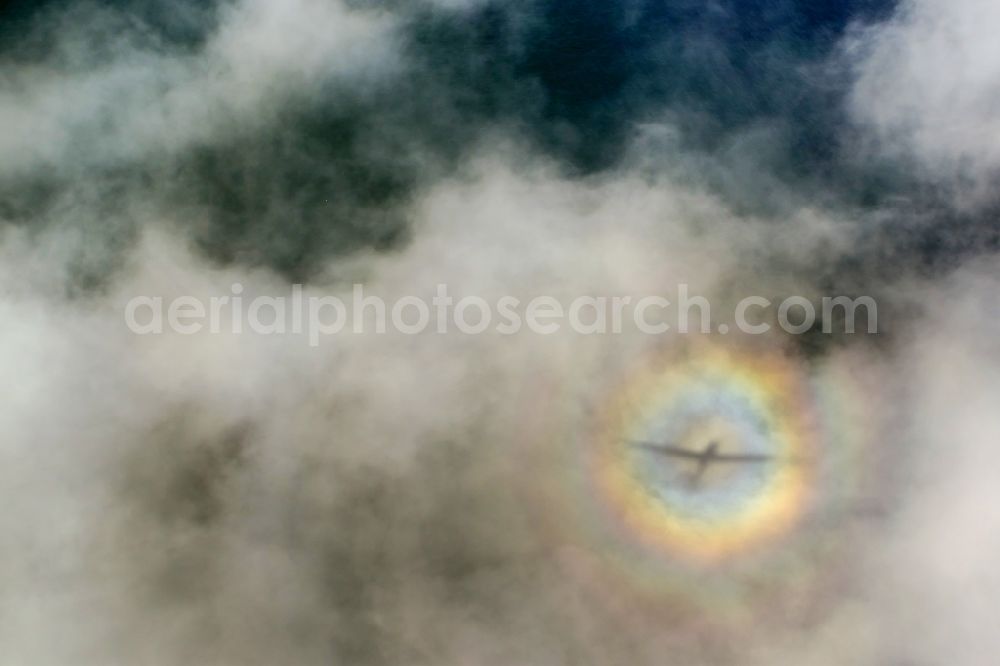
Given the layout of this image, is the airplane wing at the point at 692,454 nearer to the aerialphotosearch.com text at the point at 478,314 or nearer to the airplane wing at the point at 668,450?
the airplane wing at the point at 668,450

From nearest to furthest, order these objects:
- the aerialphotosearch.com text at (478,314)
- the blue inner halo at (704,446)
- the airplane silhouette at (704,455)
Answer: the blue inner halo at (704,446) < the airplane silhouette at (704,455) < the aerialphotosearch.com text at (478,314)

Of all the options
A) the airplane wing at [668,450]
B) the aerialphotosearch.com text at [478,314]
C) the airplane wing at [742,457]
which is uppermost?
the aerialphotosearch.com text at [478,314]

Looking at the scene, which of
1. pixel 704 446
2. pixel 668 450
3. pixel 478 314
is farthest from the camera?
pixel 478 314

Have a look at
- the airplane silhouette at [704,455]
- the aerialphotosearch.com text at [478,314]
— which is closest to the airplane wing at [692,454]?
the airplane silhouette at [704,455]

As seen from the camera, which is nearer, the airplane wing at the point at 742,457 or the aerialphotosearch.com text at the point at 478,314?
the airplane wing at the point at 742,457

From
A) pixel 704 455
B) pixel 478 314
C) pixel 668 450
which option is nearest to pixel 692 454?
pixel 704 455

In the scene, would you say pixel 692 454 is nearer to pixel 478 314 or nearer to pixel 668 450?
pixel 668 450

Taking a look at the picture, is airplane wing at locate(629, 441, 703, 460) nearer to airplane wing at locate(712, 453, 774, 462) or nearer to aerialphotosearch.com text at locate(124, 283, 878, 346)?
airplane wing at locate(712, 453, 774, 462)

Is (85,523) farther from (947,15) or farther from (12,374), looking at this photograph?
(947,15)

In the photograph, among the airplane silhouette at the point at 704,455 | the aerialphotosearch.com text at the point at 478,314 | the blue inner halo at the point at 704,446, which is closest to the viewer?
the blue inner halo at the point at 704,446
